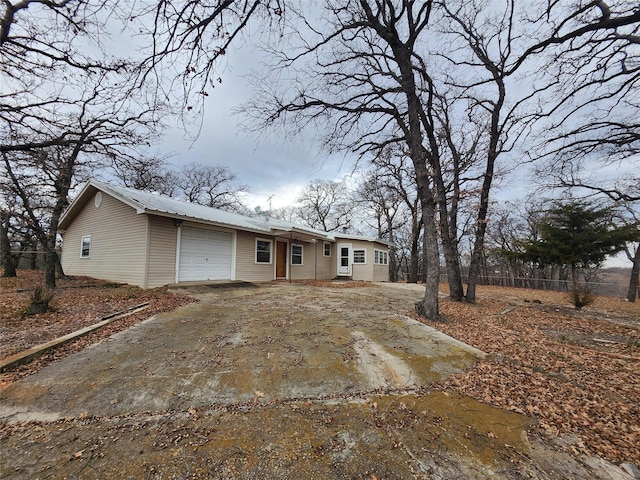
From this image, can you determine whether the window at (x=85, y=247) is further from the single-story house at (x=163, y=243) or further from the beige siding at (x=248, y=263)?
the beige siding at (x=248, y=263)

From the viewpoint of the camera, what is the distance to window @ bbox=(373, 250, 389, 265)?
59.9 feet

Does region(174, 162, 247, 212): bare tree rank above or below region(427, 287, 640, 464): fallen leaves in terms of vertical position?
above

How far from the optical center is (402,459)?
196 centimetres

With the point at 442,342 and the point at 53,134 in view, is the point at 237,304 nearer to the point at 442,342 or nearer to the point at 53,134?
the point at 442,342

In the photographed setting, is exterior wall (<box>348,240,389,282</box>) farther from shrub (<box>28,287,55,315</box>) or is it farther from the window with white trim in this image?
shrub (<box>28,287,55,315</box>)

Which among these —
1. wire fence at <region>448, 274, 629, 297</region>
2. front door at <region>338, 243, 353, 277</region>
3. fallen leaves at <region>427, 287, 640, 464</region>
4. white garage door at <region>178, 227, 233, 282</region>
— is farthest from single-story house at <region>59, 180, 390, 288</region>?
wire fence at <region>448, 274, 629, 297</region>

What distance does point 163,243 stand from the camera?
9.00 m

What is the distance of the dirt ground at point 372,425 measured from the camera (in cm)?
187

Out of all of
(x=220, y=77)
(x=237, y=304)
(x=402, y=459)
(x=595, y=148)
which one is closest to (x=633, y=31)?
(x=595, y=148)

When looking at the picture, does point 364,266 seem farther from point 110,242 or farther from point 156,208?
point 110,242

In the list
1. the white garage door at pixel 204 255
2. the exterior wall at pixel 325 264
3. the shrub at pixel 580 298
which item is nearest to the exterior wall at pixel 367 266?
the exterior wall at pixel 325 264

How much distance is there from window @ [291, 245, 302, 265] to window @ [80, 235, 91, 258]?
9.16 m

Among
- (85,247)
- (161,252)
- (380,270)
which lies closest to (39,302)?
(161,252)

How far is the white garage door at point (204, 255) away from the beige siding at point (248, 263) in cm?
47
